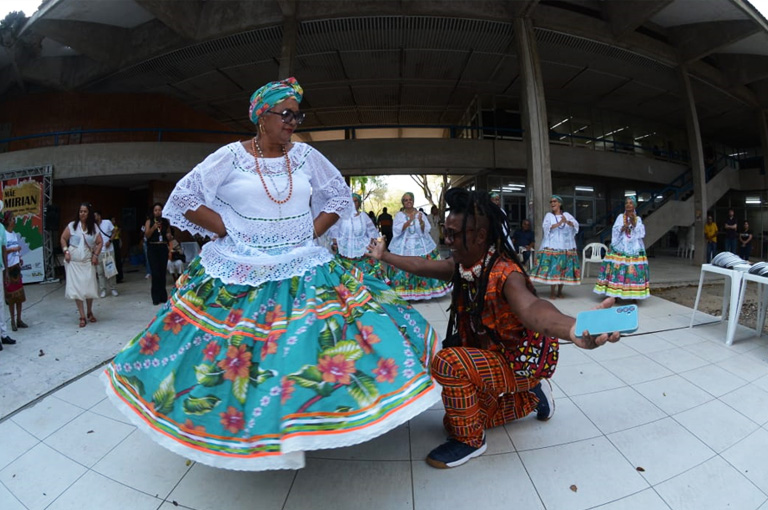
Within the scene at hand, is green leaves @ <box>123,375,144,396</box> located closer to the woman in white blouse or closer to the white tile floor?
the white tile floor

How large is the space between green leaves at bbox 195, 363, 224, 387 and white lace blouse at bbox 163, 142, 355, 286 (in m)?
0.38

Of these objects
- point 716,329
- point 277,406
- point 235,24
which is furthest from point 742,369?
point 235,24

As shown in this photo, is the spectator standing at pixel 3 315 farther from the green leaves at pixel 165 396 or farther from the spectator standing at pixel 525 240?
the spectator standing at pixel 525 240

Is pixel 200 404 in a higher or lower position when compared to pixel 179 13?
lower

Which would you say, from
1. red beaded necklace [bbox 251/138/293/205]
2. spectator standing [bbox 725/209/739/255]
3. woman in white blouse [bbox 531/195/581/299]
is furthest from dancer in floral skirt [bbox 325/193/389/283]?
spectator standing [bbox 725/209/739/255]

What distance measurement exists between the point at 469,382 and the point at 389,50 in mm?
11065

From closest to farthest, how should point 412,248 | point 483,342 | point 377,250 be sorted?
point 483,342 → point 377,250 → point 412,248

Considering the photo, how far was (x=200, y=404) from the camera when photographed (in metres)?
1.33

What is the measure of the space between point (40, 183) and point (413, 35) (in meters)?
10.7

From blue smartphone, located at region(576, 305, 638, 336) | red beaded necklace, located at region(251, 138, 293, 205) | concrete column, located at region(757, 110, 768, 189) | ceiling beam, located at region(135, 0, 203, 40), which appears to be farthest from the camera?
concrete column, located at region(757, 110, 768, 189)

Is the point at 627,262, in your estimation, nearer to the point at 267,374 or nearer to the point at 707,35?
the point at 267,374

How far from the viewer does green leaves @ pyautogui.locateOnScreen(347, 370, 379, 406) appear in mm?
1309

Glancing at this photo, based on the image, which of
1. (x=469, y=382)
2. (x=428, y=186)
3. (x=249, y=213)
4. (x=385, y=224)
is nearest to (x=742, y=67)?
(x=385, y=224)

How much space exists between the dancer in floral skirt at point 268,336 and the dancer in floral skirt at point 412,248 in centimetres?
A: 390
